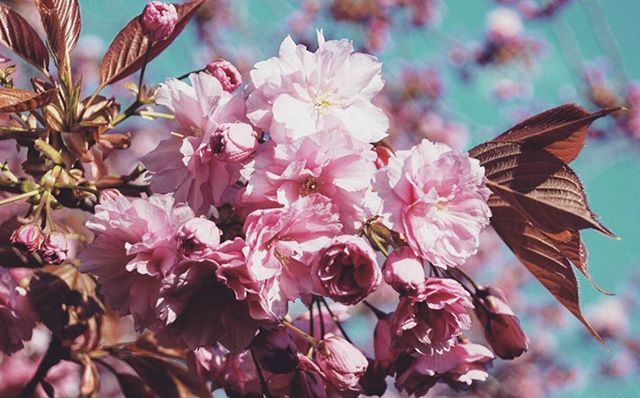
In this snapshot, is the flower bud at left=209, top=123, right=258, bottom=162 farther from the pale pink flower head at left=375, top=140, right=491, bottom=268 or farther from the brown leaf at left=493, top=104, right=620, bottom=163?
the brown leaf at left=493, top=104, right=620, bottom=163

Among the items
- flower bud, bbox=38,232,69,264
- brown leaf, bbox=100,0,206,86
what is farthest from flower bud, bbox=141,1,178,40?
flower bud, bbox=38,232,69,264

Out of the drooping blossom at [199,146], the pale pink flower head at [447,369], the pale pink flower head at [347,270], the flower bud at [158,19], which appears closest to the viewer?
the pale pink flower head at [347,270]

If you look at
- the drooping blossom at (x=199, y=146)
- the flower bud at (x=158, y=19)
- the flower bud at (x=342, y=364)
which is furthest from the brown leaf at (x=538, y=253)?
the flower bud at (x=158, y=19)

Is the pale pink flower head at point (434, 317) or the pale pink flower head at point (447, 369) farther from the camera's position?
the pale pink flower head at point (447, 369)

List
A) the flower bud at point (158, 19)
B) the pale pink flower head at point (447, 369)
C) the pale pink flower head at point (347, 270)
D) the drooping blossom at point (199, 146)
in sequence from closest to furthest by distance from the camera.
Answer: the pale pink flower head at point (347, 270), the drooping blossom at point (199, 146), the pale pink flower head at point (447, 369), the flower bud at point (158, 19)

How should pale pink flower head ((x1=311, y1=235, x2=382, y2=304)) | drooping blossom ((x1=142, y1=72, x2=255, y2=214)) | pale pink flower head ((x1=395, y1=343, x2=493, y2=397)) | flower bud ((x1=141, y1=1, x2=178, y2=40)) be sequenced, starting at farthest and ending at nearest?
flower bud ((x1=141, y1=1, x2=178, y2=40)), pale pink flower head ((x1=395, y1=343, x2=493, y2=397)), drooping blossom ((x1=142, y1=72, x2=255, y2=214)), pale pink flower head ((x1=311, y1=235, x2=382, y2=304))

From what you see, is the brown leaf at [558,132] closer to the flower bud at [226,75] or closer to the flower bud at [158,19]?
the flower bud at [226,75]

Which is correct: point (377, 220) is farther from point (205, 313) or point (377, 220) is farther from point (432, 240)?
point (205, 313)
